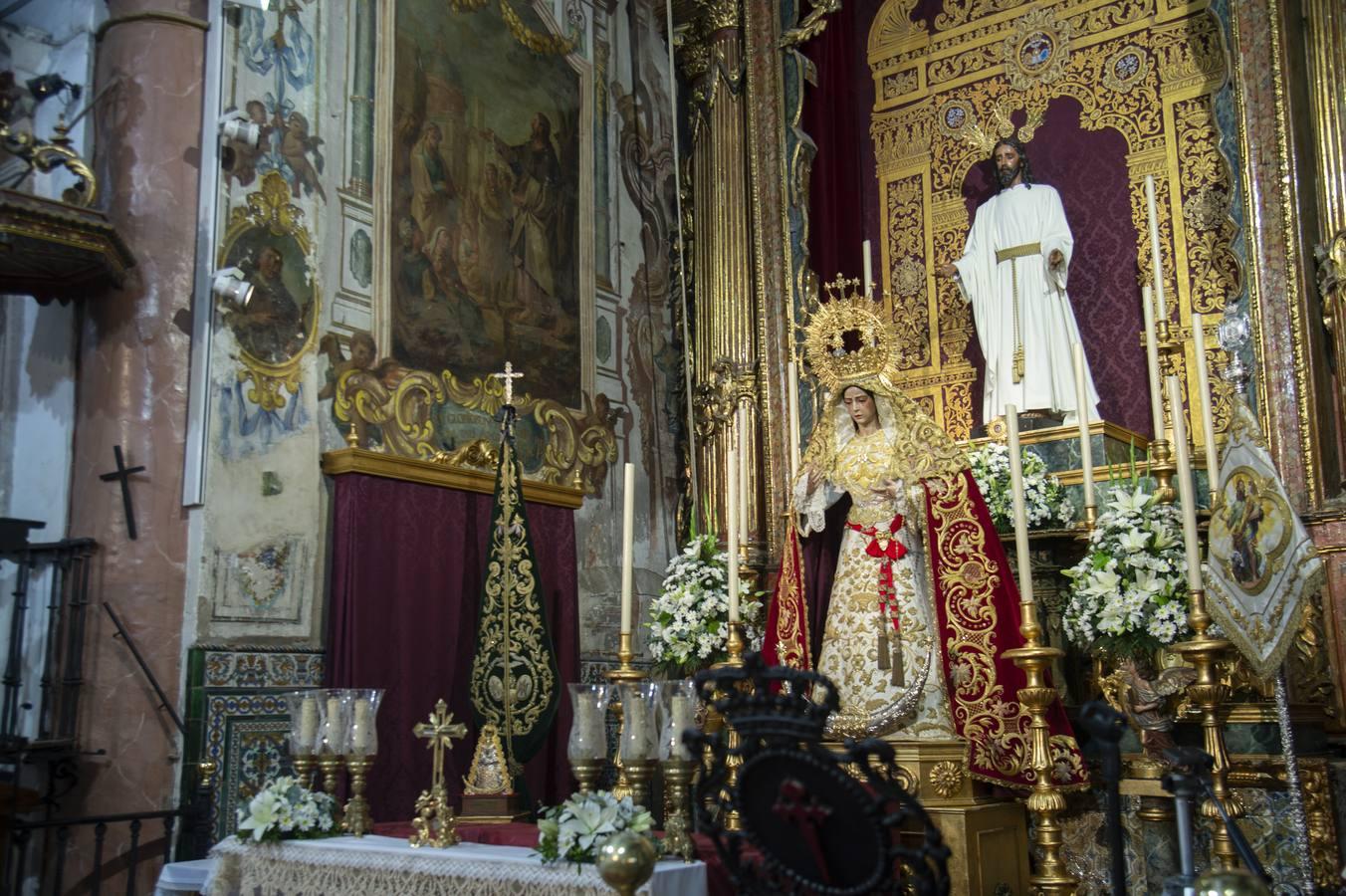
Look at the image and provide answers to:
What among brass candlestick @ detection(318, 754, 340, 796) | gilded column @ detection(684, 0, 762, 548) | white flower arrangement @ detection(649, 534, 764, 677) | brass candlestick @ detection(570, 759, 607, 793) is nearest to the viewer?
brass candlestick @ detection(570, 759, 607, 793)

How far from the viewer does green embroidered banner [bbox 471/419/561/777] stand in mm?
6707

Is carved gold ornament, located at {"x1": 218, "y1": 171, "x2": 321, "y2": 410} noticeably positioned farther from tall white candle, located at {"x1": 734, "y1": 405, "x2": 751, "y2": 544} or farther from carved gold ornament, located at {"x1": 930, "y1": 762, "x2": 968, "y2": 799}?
carved gold ornament, located at {"x1": 930, "y1": 762, "x2": 968, "y2": 799}

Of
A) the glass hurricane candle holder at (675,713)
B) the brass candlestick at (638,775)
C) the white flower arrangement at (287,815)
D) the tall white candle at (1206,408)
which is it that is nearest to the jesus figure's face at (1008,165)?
the tall white candle at (1206,408)

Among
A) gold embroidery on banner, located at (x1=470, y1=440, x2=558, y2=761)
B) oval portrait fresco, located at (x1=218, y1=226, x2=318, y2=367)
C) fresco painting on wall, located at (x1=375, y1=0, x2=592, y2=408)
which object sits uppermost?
fresco painting on wall, located at (x1=375, y1=0, x2=592, y2=408)

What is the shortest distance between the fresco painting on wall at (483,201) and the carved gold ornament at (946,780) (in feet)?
12.9

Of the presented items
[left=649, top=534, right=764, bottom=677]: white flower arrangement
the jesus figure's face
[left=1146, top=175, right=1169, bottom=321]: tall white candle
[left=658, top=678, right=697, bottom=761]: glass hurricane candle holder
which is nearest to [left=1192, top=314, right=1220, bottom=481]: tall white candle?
[left=1146, top=175, right=1169, bottom=321]: tall white candle

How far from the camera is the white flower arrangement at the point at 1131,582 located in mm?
5977

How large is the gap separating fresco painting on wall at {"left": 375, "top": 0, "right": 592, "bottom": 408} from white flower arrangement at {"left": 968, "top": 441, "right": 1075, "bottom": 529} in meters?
2.83

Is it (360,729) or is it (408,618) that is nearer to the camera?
(360,729)

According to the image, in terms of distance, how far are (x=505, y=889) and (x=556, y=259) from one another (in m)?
5.37

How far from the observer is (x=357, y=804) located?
214 inches

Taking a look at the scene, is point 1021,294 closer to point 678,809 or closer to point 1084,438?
point 1084,438

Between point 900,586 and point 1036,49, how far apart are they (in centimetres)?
494

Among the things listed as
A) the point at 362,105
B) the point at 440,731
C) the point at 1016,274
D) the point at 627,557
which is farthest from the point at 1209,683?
the point at 362,105
